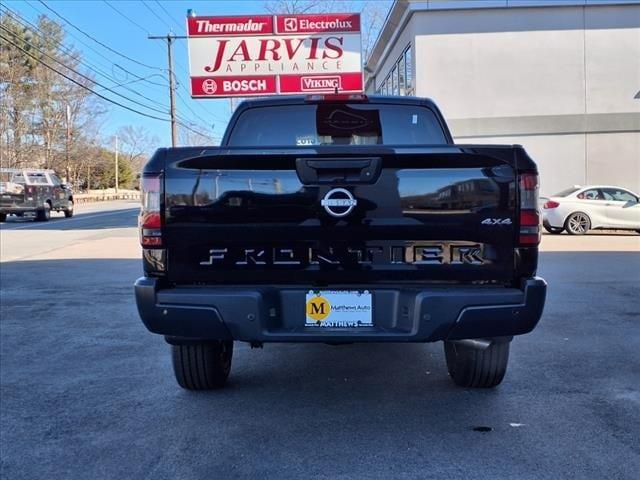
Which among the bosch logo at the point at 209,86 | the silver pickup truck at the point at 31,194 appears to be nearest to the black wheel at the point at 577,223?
the bosch logo at the point at 209,86

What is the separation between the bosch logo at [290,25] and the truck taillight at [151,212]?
13463mm

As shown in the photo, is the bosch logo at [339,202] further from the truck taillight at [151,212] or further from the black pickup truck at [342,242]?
the truck taillight at [151,212]

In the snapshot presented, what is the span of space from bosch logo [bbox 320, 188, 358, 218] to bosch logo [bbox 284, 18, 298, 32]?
534 inches

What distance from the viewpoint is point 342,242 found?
339 centimetres

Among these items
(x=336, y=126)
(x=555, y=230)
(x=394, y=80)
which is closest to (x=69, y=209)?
(x=394, y=80)

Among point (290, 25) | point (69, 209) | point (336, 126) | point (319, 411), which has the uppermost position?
point (290, 25)

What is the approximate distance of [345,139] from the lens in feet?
16.7

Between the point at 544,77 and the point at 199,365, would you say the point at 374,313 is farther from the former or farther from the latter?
the point at 544,77

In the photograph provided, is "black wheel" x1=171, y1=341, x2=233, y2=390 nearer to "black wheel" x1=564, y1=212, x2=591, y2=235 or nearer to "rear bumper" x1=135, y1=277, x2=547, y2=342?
"rear bumper" x1=135, y1=277, x2=547, y2=342

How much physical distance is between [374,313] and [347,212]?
0.57 metres

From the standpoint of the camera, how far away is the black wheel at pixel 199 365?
14.0 feet

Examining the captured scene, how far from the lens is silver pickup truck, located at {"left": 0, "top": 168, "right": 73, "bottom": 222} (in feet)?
79.4

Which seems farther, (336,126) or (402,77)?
(402,77)

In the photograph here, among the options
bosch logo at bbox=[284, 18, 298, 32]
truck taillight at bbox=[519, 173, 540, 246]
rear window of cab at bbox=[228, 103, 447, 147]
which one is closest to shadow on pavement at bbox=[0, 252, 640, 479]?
truck taillight at bbox=[519, 173, 540, 246]
